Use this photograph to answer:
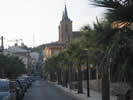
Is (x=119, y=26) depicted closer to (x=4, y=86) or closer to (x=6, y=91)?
(x=6, y=91)

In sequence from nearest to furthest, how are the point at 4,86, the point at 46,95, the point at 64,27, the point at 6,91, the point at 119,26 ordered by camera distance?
1. the point at 119,26
2. the point at 6,91
3. the point at 4,86
4. the point at 46,95
5. the point at 64,27

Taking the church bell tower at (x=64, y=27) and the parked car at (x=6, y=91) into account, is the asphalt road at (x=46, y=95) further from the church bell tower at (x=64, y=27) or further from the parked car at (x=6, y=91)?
the church bell tower at (x=64, y=27)

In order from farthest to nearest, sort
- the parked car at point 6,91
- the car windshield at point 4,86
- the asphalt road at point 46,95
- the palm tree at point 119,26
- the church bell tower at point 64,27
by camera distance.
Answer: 1. the church bell tower at point 64,27
2. the asphalt road at point 46,95
3. the car windshield at point 4,86
4. the parked car at point 6,91
5. the palm tree at point 119,26

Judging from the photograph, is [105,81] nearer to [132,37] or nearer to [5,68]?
[132,37]

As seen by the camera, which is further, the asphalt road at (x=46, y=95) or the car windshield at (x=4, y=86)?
the asphalt road at (x=46, y=95)

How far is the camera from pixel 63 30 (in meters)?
109

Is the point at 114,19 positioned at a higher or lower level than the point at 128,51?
higher

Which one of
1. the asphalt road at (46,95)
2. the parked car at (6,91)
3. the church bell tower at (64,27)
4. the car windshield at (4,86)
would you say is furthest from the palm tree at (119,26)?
the church bell tower at (64,27)

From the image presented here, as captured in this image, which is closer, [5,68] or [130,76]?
[130,76]

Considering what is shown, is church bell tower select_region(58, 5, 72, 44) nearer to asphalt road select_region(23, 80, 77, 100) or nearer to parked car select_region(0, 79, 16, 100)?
asphalt road select_region(23, 80, 77, 100)

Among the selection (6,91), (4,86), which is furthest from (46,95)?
(6,91)

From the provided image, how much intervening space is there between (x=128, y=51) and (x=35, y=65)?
175 m

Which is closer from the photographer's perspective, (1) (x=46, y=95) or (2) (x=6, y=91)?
(2) (x=6, y=91)

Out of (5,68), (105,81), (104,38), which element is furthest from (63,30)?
(104,38)
